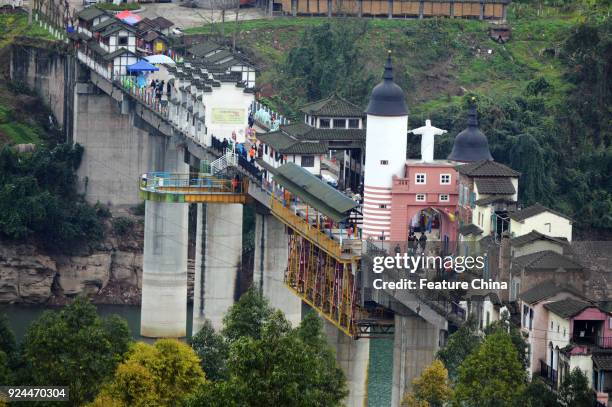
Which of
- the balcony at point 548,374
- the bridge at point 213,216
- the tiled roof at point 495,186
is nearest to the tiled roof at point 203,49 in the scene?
the bridge at point 213,216

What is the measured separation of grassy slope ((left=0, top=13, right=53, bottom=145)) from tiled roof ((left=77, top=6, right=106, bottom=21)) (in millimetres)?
4724

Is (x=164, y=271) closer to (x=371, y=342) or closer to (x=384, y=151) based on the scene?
(x=371, y=342)

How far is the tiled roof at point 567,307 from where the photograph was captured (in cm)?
10494

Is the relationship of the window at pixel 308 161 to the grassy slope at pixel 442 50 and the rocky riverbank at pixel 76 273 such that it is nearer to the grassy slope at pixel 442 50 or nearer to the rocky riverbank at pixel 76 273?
the rocky riverbank at pixel 76 273

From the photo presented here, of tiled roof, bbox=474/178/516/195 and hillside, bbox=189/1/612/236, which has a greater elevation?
hillside, bbox=189/1/612/236

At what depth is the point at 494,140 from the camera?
164375 millimetres

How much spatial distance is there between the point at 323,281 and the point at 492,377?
23.7 m

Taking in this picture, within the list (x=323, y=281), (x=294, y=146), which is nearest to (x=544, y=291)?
(x=323, y=281)

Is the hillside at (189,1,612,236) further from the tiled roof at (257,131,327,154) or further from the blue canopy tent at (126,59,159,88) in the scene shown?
the tiled roof at (257,131,327,154)

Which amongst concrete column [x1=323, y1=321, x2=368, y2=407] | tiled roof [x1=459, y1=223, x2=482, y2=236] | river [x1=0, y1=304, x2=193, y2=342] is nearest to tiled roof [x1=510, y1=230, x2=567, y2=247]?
tiled roof [x1=459, y1=223, x2=482, y2=236]

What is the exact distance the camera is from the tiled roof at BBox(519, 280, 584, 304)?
107938 millimetres

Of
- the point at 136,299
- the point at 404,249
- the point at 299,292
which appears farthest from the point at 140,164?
the point at 404,249

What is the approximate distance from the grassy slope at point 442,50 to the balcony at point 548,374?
7705 cm

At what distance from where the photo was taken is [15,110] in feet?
589
